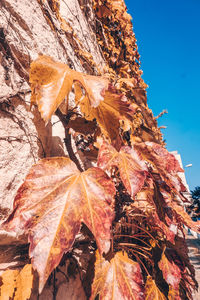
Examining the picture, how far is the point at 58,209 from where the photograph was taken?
1.52 ft

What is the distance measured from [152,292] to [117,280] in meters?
0.27

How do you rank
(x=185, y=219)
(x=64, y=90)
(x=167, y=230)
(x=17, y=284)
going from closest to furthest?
(x=17, y=284) → (x=64, y=90) → (x=167, y=230) → (x=185, y=219)

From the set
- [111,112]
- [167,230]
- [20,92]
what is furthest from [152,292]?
[20,92]

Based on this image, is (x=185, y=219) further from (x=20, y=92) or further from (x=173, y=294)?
(x=20, y=92)

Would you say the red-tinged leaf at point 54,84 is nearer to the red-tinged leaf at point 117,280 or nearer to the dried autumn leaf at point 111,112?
the dried autumn leaf at point 111,112

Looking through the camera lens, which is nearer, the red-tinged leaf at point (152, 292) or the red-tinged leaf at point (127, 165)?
the red-tinged leaf at point (127, 165)

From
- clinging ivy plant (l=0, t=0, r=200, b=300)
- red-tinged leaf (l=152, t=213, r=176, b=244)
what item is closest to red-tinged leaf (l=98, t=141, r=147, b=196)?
clinging ivy plant (l=0, t=0, r=200, b=300)

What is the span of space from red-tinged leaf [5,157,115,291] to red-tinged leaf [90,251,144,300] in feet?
0.75

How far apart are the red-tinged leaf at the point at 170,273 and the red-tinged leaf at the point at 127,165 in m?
0.43

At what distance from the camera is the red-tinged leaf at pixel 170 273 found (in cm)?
72

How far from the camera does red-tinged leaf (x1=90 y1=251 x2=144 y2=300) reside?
1.78ft

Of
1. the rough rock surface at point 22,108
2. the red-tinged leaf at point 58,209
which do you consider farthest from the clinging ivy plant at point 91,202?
the rough rock surface at point 22,108

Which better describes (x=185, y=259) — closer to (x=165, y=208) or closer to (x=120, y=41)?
(x=165, y=208)

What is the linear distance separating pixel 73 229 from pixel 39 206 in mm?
102
